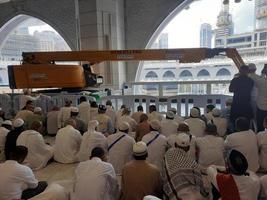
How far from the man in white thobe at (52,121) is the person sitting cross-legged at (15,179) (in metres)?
3.42

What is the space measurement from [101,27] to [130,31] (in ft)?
6.33

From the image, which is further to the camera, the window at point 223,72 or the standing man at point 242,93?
the window at point 223,72

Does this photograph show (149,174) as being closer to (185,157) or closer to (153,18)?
(185,157)

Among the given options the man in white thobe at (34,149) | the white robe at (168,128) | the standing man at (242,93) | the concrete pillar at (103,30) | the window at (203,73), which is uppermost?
the concrete pillar at (103,30)

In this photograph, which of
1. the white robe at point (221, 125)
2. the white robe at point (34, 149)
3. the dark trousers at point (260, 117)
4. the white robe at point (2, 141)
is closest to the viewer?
the white robe at point (34, 149)

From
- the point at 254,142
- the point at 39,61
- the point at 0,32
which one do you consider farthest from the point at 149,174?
the point at 0,32

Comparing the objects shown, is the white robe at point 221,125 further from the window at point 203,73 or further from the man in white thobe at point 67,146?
the window at point 203,73

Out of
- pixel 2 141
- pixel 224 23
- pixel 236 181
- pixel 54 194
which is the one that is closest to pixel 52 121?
pixel 2 141

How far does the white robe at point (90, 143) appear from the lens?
414 centimetres

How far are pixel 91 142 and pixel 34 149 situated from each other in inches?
38.3

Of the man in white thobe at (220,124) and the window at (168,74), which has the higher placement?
the window at (168,74)

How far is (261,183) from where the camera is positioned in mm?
2498

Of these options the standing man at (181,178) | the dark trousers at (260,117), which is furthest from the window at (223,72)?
the standing man at (181,178)

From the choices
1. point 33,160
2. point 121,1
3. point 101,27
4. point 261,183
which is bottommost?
point 33,160
